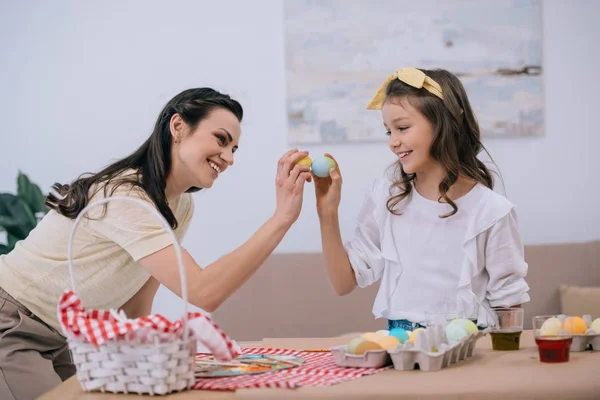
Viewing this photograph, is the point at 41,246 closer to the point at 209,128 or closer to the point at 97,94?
the point at 209,128

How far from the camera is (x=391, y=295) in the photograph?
6.48 feet

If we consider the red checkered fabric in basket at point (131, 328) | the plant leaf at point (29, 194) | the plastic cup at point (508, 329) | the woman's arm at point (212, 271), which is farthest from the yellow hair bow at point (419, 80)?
the plant leaf at point (29, 194)

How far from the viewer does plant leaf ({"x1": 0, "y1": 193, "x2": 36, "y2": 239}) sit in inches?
124

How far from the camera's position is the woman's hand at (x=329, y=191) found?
6.29 feet

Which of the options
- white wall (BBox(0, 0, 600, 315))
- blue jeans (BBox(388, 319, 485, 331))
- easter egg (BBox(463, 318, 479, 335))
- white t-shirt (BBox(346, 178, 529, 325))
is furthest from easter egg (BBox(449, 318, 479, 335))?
white wall (BBox(0, 0, 600, 315))

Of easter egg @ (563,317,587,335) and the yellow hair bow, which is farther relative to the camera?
the yellow hair bow

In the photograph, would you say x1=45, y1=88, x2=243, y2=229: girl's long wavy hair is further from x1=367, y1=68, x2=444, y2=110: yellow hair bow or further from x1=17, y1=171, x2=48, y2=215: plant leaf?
x1=17, y1=171, x2=48, y2=215: plant leaf

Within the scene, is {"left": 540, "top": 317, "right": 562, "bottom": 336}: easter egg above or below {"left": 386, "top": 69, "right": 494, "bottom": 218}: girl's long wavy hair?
below

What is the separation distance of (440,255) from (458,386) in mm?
748

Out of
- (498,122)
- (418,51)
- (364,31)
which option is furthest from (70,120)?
(498,122)

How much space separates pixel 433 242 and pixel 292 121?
170 cm

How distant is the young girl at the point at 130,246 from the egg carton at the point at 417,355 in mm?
398

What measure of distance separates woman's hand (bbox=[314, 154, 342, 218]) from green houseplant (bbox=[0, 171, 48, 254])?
173cm

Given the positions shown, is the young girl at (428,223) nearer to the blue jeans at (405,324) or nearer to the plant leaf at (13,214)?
the blue jeans at (405,324)
